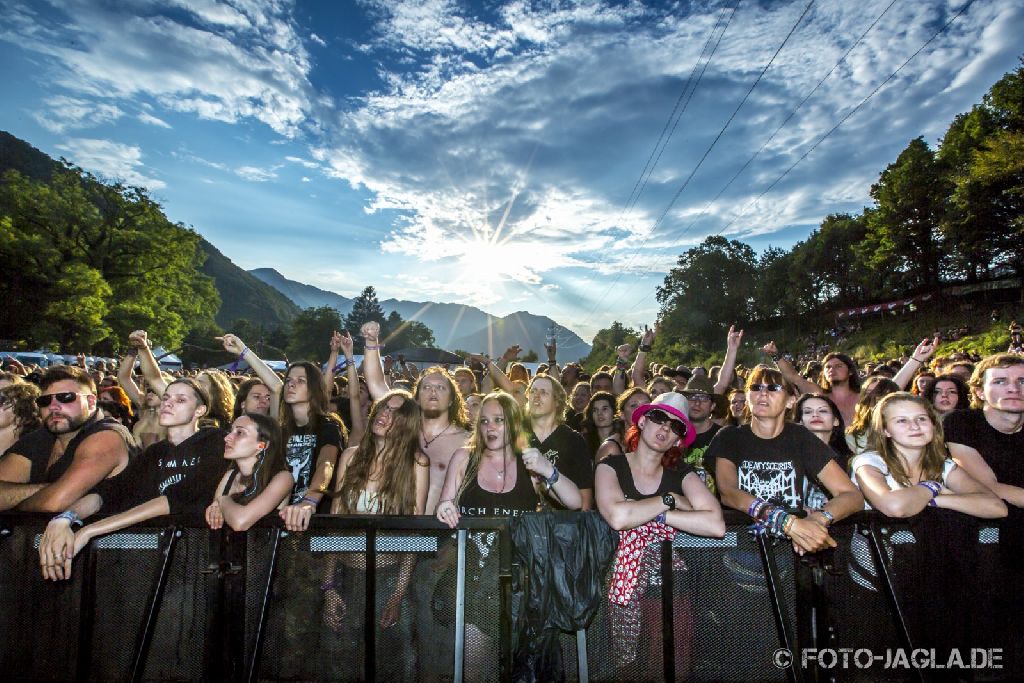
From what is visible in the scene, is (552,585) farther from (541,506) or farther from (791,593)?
(791,593)

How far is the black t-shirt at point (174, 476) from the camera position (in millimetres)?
3400

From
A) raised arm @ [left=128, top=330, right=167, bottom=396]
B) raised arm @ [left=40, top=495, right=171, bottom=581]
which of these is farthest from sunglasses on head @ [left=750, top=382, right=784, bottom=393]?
raised arm @ [left=128, top=330, right=167, bottom=396]

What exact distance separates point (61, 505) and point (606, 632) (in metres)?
3.20

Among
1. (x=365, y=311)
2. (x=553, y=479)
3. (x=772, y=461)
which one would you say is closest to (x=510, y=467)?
(x=553, y=479)

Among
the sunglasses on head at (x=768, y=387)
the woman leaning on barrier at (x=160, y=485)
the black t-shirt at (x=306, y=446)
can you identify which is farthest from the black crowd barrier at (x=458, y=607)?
the black t-shirt at (x=306, y=446)

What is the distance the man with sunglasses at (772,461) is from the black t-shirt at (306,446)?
3117mm

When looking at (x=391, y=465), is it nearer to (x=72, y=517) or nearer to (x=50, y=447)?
(x=72, y=517)

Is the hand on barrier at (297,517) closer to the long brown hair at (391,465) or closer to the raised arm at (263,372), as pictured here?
the long brown hair at (391,465)

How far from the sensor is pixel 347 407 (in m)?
7.78

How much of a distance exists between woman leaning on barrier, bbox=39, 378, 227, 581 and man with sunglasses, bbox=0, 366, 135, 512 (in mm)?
100

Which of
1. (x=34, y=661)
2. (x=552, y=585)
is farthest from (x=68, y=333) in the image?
(x=552, y=585)

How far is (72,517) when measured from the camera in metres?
3.03

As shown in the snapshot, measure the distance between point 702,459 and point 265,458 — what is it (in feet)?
10.2

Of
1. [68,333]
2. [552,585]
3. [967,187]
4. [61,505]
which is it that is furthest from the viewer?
[967,187]
